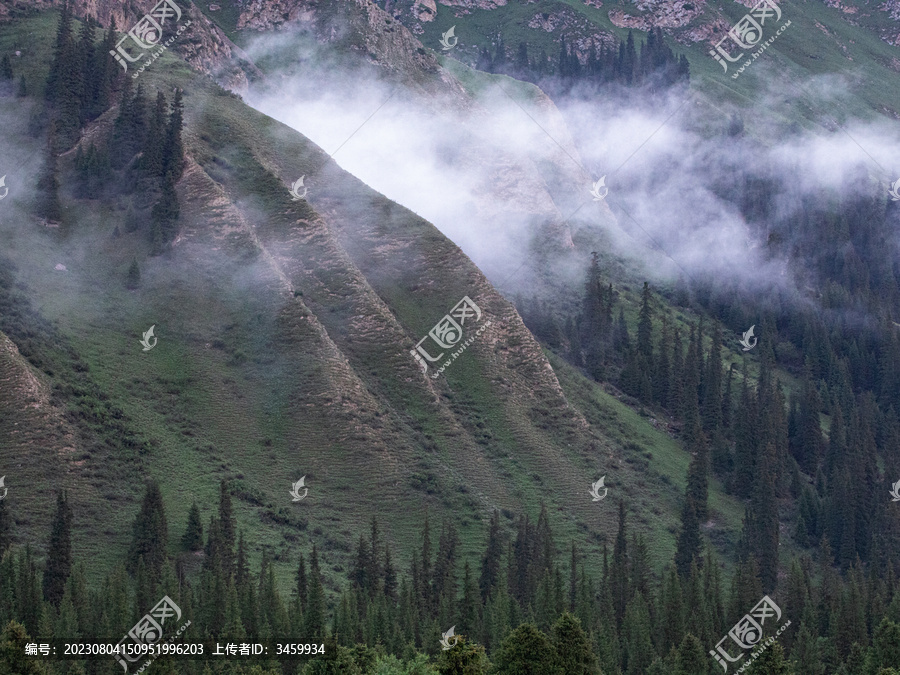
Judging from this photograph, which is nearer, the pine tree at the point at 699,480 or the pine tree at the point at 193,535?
the pine tree at the point at 193,535

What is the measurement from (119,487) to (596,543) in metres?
49.0

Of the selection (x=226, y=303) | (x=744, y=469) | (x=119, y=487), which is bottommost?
(x=744, y=469)

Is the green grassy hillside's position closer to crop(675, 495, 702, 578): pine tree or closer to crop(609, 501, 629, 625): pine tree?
crop(675, 495, 702, 578): pine tree

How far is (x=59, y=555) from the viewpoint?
11212 centimetres

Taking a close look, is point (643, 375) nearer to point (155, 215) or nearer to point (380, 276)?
point (380, 276)

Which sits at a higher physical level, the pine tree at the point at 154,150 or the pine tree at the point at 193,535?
the pine tree at the point at 154,150

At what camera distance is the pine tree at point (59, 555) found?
10956cm

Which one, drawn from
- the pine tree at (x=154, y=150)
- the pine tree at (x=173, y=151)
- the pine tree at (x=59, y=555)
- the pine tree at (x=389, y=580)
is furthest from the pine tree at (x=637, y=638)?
the pine tree at (x=154, y=150)

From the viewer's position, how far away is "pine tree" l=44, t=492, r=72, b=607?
10956 cm

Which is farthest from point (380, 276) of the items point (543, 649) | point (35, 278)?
point (543, 649)

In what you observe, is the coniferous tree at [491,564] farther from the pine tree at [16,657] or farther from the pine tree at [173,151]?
the pine tree at [173,151]

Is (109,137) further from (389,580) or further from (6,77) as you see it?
(389,580)

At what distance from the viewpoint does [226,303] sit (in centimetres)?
15812

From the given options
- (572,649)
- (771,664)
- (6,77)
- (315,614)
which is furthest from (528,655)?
(6,77)
